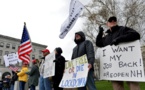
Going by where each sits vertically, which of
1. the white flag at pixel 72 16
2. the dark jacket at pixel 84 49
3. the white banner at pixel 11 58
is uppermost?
the white flag at pixel 72 16

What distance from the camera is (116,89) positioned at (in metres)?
3.93

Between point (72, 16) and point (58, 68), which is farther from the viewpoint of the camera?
point (58, 68)

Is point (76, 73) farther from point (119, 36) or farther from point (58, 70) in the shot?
point (58, 70)

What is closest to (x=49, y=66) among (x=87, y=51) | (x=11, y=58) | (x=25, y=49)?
(x=87, y=51)

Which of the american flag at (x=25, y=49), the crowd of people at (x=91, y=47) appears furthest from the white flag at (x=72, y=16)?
the american flag at (x=25, y=49)

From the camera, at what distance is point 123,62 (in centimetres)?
387

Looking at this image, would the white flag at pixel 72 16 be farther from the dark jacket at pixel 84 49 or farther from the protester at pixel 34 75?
the protester at pixel 34 75

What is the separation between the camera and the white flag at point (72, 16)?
6107 millimetres

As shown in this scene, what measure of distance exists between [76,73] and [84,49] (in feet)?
1.95

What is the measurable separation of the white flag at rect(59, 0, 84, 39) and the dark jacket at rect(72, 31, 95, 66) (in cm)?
116

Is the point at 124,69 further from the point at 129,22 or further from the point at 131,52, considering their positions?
the point at 129,22

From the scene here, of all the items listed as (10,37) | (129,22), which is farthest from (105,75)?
(10,37)

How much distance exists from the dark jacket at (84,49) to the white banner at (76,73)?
14 centimetres

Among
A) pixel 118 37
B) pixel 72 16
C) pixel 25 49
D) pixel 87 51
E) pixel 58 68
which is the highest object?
pixel 72 16
